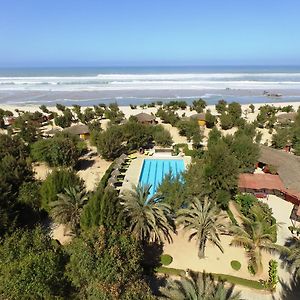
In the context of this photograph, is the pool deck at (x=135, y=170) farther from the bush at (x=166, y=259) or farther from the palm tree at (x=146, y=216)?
the bush at (x=166, y=259)

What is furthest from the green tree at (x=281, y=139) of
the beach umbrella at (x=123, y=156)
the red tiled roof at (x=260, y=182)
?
the beach umbrella at (x=123, y=156)

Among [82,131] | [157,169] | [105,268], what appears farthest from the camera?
[82,131]

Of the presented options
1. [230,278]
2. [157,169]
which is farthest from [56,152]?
[230,278]

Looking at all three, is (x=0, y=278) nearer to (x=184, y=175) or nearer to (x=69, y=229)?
(x=69, y=229)

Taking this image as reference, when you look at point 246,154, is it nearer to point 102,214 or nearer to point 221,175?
point 221,175

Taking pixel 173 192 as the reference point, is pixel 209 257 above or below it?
below

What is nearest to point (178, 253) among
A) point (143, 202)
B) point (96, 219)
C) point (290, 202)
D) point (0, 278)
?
point (143, 202)
